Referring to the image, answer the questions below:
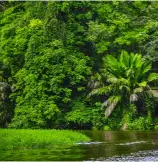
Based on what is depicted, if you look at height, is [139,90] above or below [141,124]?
above

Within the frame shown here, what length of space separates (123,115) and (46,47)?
21.2 ft

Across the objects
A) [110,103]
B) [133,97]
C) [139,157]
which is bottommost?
[139,157]

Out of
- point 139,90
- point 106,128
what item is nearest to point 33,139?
point 106,128

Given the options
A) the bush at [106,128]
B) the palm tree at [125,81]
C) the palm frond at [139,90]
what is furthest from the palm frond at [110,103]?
the palm frond at [139,90]

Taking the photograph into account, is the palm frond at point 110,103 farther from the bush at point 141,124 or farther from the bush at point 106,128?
the bush at point 141,124

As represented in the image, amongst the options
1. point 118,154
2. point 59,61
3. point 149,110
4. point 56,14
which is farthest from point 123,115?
point 118,154

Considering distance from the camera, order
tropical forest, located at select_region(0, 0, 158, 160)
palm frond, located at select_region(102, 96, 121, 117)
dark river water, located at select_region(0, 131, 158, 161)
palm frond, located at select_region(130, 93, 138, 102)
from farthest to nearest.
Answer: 1. palm frond, located at select_region(102, 96, 121, 117)
2. tropical forest, located at select_region(0, 0, 158, 160)
3. palm frond, located at select_region(130, 93, 138, 102)
4. dark river water, located at select_region(0, 131, 158, 161)

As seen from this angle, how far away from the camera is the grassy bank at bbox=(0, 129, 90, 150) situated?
15.7 meters

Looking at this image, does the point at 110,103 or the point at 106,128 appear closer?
the point at 106,128

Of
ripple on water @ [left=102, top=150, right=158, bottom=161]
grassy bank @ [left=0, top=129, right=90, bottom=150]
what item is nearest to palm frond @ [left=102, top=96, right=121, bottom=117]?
grassy bank @ [left=0, top=129, right=90, bottom=150]

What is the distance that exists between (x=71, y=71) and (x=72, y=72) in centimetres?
9

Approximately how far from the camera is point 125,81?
2505 cm

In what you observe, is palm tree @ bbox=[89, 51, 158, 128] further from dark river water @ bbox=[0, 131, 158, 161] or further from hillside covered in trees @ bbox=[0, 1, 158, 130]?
dark river water @ bbox=[0, 131, 158, 161]

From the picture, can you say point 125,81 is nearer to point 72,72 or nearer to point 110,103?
point 110,103
